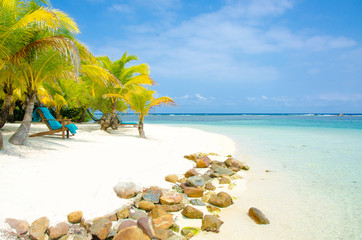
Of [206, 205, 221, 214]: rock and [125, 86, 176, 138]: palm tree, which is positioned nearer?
[206, 205, 221, 214]: rock

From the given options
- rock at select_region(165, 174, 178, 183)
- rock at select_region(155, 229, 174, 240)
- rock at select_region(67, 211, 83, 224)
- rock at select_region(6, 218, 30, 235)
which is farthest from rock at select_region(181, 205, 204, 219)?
rock at select_region(6, 218, 30, 235)

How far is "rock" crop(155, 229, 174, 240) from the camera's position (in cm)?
247

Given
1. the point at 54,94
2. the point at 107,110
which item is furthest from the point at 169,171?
the point at 54,94

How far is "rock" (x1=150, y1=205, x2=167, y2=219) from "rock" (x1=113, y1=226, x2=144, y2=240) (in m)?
0.50

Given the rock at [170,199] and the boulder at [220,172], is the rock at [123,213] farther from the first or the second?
the boulder at [220,172]

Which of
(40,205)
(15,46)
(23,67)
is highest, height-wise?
(15,46)

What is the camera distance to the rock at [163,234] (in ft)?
8.09

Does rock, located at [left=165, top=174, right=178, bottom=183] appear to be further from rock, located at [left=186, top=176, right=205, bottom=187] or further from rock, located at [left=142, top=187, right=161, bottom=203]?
rock, located at [left=142, top=187, right=161, bottom=203]

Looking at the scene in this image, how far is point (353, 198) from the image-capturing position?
12.9ft

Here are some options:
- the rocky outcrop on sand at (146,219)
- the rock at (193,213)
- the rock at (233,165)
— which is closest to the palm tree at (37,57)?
the rocky outcrop on sand at (146,219)

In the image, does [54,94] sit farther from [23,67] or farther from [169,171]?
[169,171]

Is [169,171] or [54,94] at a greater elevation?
[54,94]

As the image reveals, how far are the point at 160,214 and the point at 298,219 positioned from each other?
188 centimetres

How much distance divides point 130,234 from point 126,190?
3.95ft
